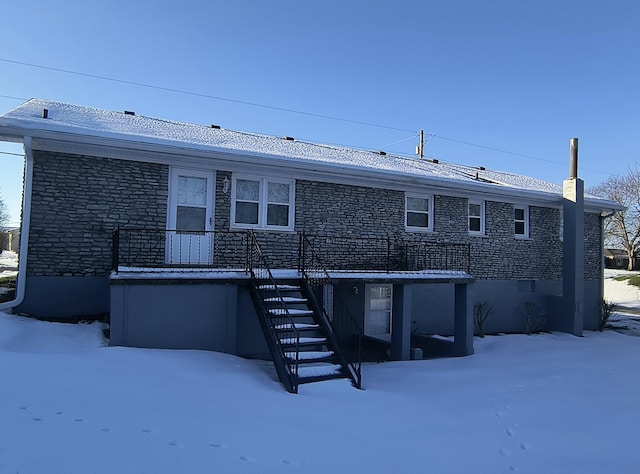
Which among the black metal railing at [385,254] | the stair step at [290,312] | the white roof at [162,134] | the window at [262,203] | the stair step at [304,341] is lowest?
the stair step at [304,341]

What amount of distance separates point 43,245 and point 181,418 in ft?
17.9

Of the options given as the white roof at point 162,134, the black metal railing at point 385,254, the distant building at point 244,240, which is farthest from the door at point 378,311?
the white roof at point 162,134

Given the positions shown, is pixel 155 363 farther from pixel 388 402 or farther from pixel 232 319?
pixel 388 402

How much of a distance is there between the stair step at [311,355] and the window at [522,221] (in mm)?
9268

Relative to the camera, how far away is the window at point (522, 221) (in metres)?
13.8

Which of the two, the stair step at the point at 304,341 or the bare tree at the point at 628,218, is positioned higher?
the bare tree at the point at 628,218

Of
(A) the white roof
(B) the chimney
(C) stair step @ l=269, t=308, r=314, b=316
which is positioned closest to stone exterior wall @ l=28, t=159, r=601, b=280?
(B) the chimney

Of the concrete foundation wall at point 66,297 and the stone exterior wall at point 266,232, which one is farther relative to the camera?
the stone exterior wall at point 266,232

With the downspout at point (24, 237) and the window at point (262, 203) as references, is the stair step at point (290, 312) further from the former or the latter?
the downspout at point (24, 237)

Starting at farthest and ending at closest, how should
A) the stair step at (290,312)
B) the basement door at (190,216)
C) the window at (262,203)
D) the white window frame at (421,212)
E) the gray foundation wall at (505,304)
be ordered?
the gray foundation wall at (505,304), the white window frame at (421,212), the window at (262,203), the basement door at (190,216), the stair step at (290,312)

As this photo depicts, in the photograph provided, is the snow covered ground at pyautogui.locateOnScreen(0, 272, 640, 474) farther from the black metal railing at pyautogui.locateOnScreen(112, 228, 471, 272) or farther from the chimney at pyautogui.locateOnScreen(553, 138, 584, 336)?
the chimney at pyautogui.locateOnScreen(553, 138, 584, 336)

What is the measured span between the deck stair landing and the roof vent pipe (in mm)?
10689

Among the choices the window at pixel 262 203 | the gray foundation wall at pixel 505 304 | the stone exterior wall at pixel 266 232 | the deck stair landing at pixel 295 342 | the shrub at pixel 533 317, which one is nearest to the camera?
the deck stair landing at pixel 295 342

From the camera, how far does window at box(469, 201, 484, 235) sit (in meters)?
12.9
